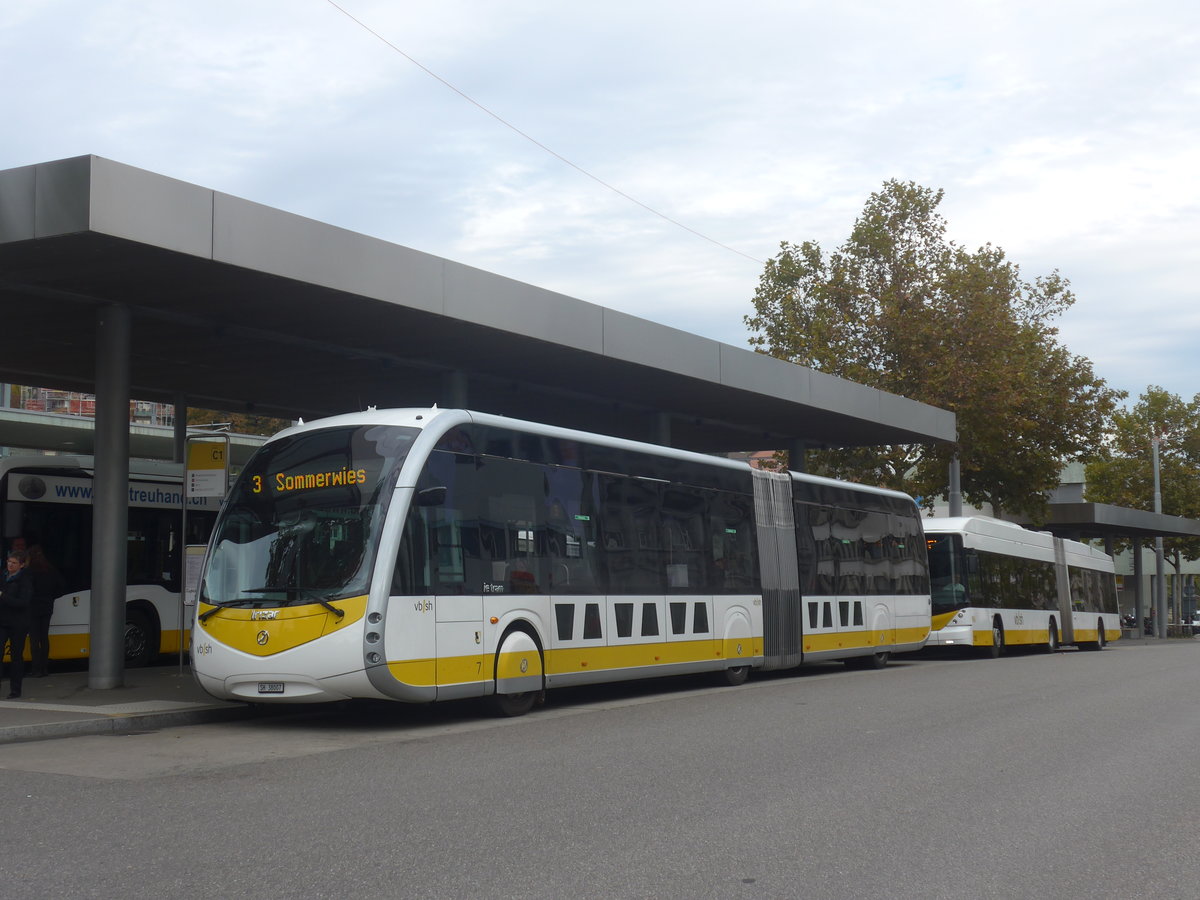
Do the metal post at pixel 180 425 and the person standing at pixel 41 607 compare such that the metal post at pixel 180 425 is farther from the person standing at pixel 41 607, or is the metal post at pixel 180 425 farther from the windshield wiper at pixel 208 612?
the windshield wiper at pixel 208 612

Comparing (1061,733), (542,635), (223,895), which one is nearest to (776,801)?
(223,895)

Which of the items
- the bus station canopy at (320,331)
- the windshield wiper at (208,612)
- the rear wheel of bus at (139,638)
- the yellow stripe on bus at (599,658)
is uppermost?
the bus station canopy at (320,331)

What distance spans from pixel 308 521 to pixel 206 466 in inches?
160

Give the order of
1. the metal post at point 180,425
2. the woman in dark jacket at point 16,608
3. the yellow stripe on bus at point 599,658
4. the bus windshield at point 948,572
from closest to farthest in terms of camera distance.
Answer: the yellow stripe on bus at point 599,658 → the woman in dark jacket at point 16,608 → the metal post at point 180,425 → the bus windshield at point 948,572

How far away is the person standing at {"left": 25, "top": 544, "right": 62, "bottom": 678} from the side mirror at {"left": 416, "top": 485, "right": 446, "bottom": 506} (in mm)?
6821

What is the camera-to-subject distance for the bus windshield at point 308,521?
40.0 ft

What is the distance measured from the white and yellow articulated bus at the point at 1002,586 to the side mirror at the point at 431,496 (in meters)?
17.4

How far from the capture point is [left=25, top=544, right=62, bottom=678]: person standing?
1683 centimetres

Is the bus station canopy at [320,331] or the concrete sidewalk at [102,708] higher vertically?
the bus station canopy at [320,331]

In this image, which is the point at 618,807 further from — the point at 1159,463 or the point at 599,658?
the point at 1159,463

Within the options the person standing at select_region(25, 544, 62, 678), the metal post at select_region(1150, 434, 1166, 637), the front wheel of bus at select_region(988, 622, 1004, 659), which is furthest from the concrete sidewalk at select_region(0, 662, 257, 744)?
the metal post at select_region(1150, 434, 1166, 637)

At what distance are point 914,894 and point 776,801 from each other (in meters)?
2.36

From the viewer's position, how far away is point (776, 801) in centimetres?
813

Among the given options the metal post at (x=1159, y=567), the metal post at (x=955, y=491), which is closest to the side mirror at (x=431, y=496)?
the metal post at (x=955, y=491)
